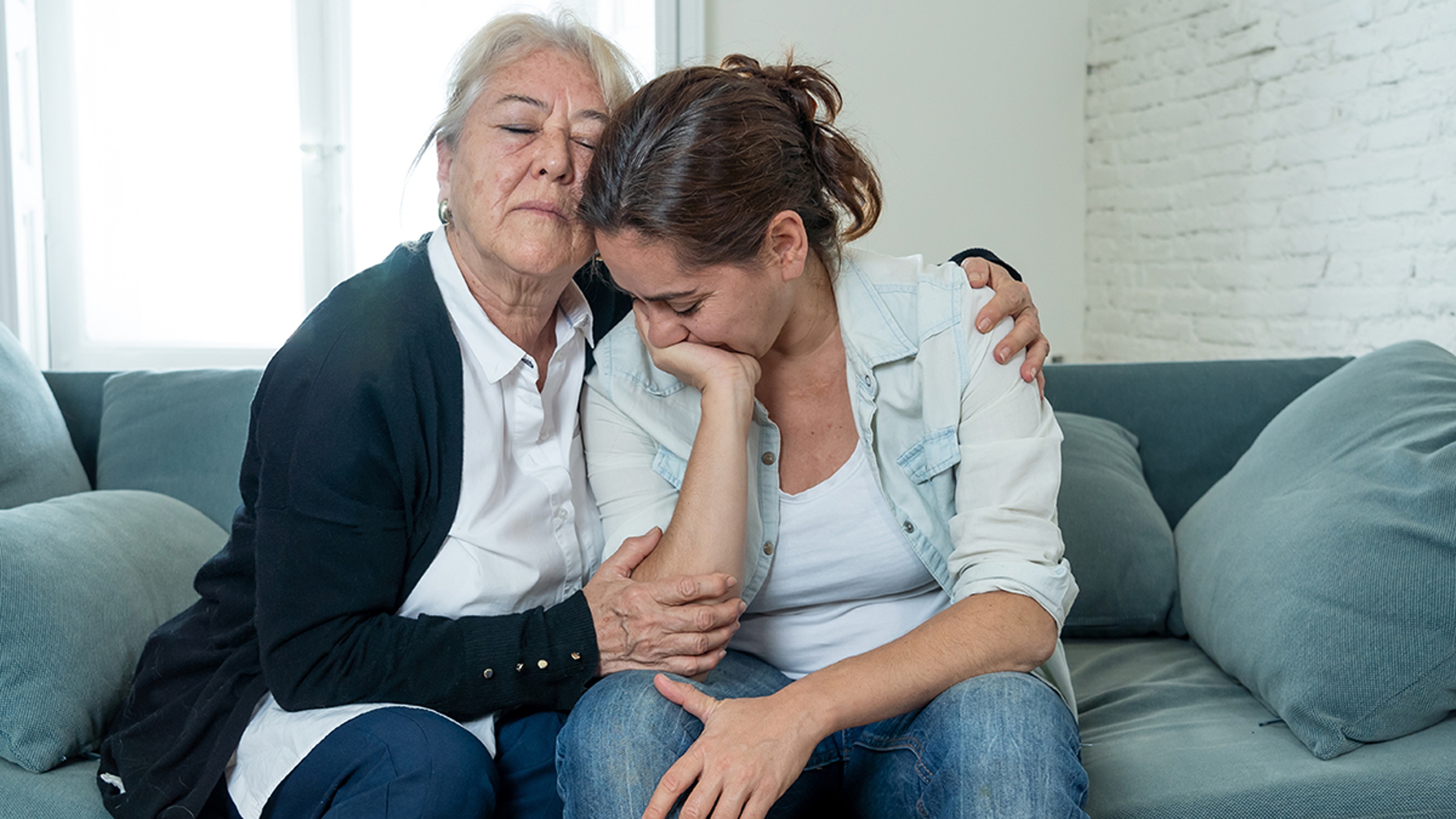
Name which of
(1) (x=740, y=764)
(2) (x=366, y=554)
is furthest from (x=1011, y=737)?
(2) (x=366, y=554)

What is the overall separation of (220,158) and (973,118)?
2648mm

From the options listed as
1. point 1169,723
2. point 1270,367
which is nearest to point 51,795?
point 1169,723

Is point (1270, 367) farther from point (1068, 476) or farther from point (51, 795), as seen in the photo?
point (51, 795)

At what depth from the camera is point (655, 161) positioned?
1.18 m

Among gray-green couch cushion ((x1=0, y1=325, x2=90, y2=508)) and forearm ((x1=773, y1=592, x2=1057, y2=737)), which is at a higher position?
gray-green couch cushion ((x1=0, y1=325, x2=90, y2=508))

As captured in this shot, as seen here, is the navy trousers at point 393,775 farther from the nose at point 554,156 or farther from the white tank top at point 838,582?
the nose at point 554,156

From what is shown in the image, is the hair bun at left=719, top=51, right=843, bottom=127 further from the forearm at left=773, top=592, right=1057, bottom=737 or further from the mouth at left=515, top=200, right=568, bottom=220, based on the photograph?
the forearm at left=773, top=592, right=1057, bottom=737

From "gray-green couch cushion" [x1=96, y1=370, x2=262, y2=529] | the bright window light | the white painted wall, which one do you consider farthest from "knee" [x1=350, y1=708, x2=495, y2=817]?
the white painted wall

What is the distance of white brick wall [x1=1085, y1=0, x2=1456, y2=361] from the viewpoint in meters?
2.90

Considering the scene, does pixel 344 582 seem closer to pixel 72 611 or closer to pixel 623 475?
pixel 623 475

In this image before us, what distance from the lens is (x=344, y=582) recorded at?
1.16 m

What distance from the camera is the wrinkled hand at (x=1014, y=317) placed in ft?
4.29

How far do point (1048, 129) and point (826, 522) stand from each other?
3272 millimetres

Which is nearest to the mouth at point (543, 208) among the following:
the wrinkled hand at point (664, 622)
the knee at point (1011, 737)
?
the wrinkled hand at point (664, 622)
